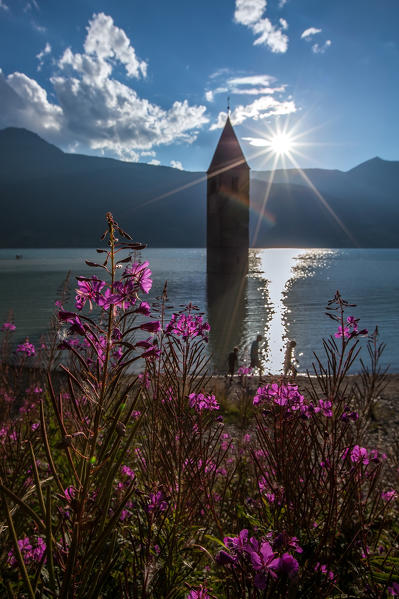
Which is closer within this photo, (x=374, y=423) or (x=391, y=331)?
(x=374, y=423)

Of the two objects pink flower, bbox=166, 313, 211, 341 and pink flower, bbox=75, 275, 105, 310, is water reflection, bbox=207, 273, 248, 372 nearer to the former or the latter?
pink flower, bbox=166, 313, 211, 341

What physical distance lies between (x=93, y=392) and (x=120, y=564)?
1533 mm

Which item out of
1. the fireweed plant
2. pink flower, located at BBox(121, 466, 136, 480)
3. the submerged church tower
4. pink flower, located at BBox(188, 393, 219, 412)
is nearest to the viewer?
the fireweed plant

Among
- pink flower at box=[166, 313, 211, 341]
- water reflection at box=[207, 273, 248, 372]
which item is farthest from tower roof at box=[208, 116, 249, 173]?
pink flower at box=[166, 313, 211, 341]

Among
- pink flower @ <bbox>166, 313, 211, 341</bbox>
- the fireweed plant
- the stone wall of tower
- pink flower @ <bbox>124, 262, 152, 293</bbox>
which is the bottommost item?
the fireweed plant

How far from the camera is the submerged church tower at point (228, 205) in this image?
147 ft

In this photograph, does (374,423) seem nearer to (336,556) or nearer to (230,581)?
(336,556)

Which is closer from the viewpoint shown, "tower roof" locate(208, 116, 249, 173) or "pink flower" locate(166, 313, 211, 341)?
"pink flower" locate(166, 313, 211, 341)

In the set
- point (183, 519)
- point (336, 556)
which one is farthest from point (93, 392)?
point (336, 556)

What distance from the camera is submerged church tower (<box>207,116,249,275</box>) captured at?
44.9 m

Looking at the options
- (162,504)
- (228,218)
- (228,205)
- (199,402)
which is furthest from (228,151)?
(162,504)

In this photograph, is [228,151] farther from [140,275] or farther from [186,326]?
[140,275]

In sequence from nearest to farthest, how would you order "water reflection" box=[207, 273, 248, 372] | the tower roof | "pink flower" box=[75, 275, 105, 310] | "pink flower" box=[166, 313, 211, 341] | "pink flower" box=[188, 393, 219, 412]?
"pink flower" box=[75, 275, 105, 310], "pink flower" box=[188, 393, 219, 412], "pink flower" box=[166, 313, 211, 341], "water reflection" box=[207, 273, 248, 372], the tower roof

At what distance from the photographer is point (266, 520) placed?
1.98 m
